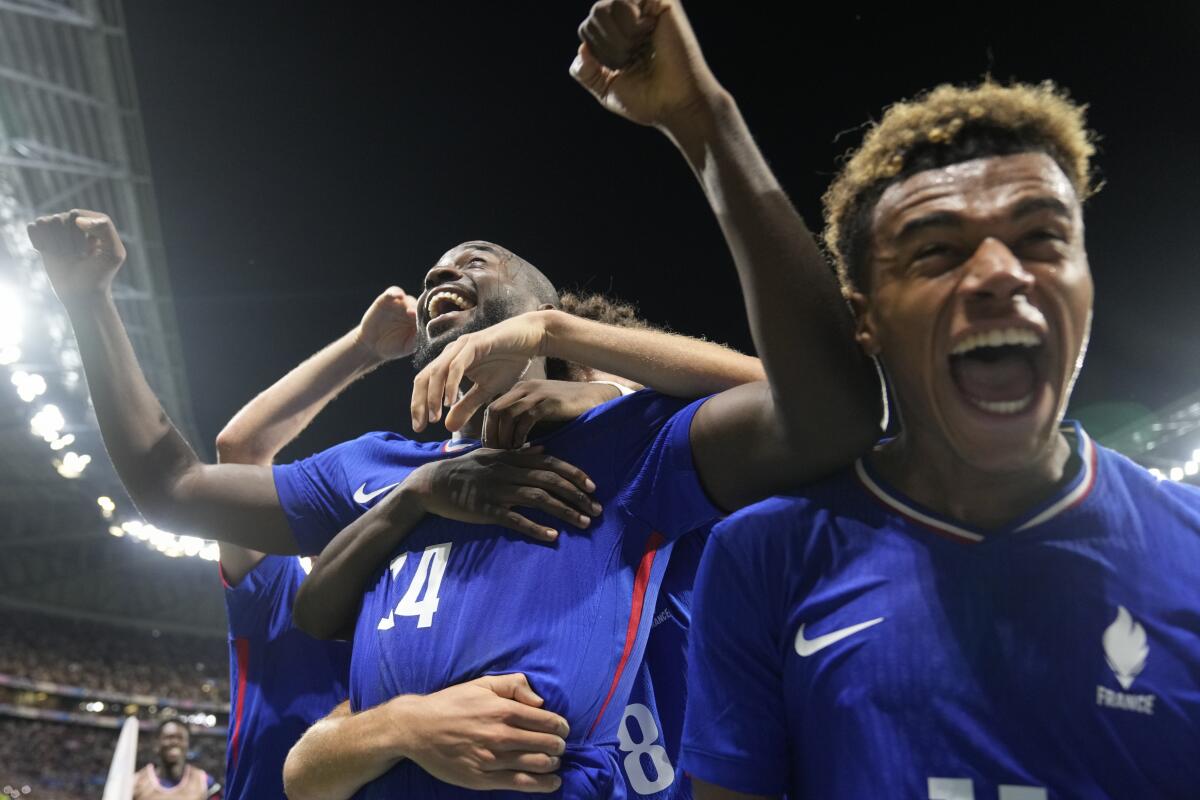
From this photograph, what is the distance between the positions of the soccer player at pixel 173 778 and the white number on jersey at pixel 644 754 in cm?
841

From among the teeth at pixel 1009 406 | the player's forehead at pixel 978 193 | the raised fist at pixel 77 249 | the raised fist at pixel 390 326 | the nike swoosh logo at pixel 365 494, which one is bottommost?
the teeth at pixel 1009 406

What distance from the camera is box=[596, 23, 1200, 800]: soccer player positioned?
1.19m

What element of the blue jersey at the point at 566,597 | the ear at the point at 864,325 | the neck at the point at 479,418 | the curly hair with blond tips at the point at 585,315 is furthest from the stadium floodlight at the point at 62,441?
the ear at the point at 864,325

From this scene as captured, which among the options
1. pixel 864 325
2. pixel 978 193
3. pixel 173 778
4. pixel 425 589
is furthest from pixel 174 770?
pixel 978 193

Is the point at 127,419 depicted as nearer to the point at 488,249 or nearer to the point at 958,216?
the point at 488,249

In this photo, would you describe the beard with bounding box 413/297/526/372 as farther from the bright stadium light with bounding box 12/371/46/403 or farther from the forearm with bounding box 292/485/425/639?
the bright stadium light with bounding box 12/371/46/403

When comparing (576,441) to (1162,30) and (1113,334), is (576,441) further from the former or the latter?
(1113,334)

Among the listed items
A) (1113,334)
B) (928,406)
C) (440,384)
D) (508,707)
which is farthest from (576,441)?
(1113,334)

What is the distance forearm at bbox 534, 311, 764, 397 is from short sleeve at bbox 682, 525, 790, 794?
0.49m

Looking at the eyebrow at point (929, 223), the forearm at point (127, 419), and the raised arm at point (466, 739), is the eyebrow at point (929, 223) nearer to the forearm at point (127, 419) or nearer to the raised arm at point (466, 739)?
the raised arm at point (466, 739)

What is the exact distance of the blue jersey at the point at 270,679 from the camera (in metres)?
2.78

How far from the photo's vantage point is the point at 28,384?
48.3ft

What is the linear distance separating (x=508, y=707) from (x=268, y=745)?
147 centimetres

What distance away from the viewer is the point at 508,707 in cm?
166
